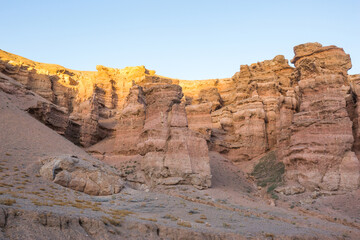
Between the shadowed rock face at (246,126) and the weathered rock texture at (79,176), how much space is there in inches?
219

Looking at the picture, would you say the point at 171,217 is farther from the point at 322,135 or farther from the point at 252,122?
the point at 252,122

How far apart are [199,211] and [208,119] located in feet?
96.7

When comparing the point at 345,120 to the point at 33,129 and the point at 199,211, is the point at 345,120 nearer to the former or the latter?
the point at 199,211

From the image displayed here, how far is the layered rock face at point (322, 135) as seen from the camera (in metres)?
27.6

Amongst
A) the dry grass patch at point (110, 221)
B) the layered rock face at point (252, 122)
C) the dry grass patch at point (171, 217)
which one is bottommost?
the dry grass patch at point (171, 217)

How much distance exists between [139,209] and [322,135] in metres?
20.1

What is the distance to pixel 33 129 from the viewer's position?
2922 centimetres

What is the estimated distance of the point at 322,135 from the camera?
29812 millimetres

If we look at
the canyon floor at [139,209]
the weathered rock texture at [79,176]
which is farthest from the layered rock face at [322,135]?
the weathered rock texture at [79,176]

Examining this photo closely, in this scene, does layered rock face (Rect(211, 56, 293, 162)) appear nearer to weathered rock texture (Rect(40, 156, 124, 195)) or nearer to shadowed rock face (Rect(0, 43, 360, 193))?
shadowed rock face (Rect(0, 43, 360, 193))

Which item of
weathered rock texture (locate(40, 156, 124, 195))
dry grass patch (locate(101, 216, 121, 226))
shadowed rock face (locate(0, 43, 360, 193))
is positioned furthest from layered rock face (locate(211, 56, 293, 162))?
dry grass patch (locate(101, 216, 121, 226))

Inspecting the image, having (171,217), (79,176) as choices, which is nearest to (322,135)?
(171,217)

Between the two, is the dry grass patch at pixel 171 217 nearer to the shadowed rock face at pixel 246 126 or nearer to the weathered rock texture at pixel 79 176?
the weathered rock texture at pixel 79 176

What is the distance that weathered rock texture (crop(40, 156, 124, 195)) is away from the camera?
19.9 meters
